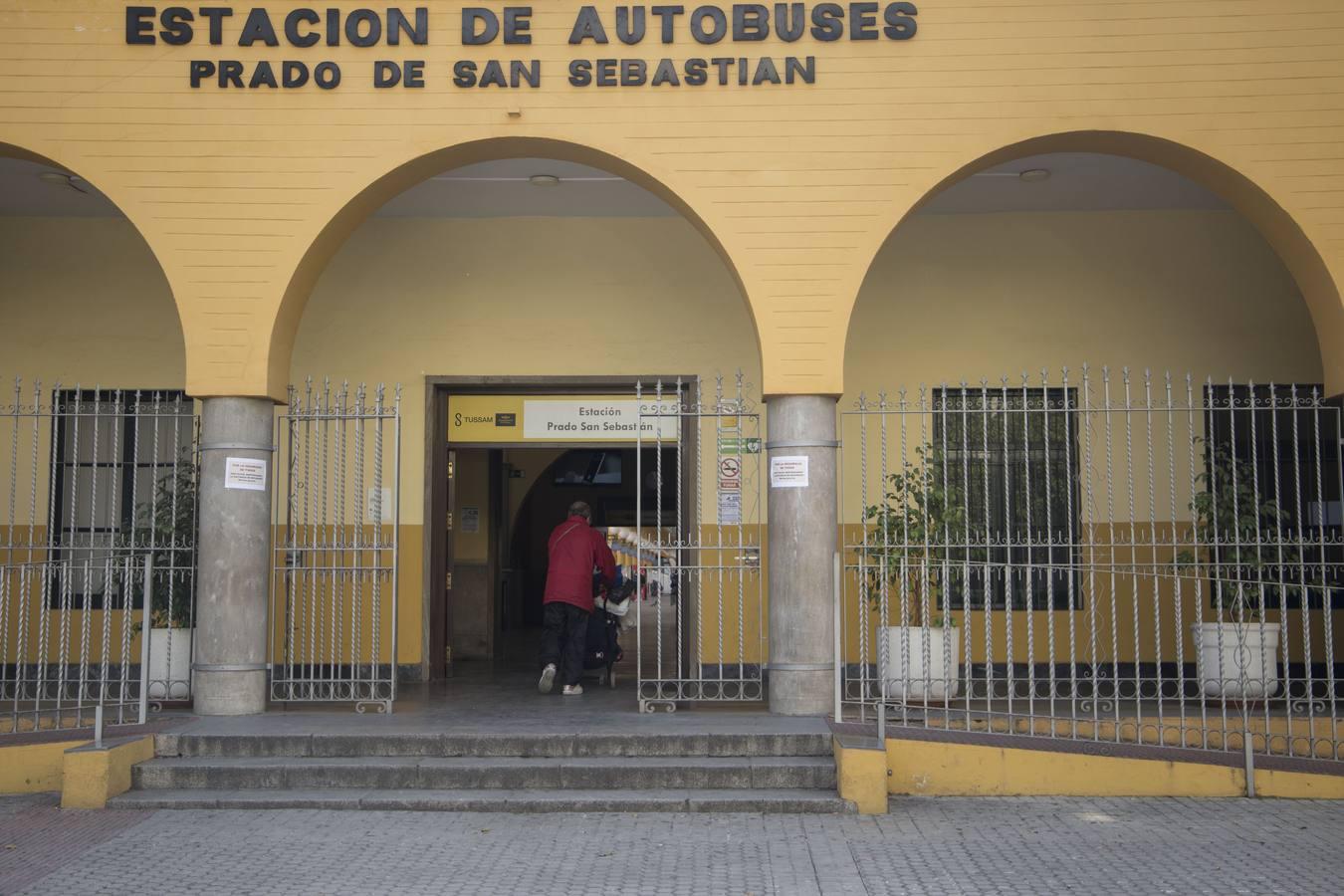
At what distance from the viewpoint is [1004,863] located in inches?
237

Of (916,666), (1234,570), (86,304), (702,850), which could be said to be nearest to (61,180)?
(86,304)

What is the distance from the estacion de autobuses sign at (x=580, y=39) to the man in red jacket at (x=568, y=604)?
10.2 feet

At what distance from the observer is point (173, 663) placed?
8844 mm

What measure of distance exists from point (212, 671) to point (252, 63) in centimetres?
383

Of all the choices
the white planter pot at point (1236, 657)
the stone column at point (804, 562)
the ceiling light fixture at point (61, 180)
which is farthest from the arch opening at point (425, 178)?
the white planter pot at point (1236, 657)

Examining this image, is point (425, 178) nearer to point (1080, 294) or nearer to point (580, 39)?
point (580, 39)

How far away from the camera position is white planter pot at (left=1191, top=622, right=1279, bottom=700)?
Result: 820 cm

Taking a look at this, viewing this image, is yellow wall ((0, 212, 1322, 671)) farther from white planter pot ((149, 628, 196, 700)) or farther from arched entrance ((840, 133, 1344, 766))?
white planter pot ((149, 628, 196, 700))

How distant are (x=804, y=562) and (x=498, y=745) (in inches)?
85.3

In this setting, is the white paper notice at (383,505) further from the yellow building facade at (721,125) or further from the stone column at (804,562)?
the stone column at (804,562)

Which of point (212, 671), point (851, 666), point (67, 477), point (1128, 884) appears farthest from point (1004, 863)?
point (67, 477)

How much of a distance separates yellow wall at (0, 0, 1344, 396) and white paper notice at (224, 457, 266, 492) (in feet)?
1.57

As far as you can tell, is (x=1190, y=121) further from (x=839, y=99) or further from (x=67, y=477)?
(x=67, y=477)

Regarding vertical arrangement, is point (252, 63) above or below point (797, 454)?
above
